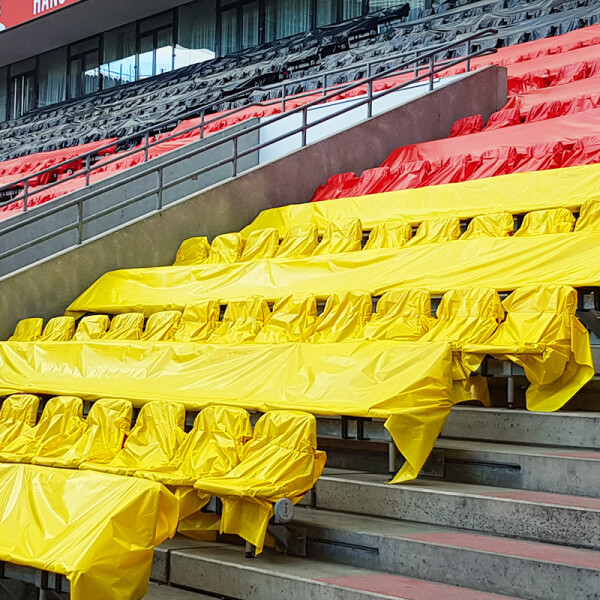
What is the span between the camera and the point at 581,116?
7953 mm

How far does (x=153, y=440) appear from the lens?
4.57m

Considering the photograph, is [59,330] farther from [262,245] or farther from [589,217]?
[589,217]

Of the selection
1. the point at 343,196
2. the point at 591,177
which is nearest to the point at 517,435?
the point at 591,177

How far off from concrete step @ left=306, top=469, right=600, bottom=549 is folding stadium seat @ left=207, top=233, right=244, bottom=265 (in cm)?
340

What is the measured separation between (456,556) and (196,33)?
20.4 meters

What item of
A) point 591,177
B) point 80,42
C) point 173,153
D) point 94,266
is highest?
point 80,42

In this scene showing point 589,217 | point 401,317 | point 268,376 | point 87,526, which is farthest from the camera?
point 589,217

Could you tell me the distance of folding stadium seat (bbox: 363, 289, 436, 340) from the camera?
5074 mm

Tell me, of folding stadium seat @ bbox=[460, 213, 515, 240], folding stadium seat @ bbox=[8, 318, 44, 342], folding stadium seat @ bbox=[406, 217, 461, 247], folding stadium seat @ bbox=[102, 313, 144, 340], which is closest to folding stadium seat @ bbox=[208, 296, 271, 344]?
folding stadium seat @ bbox=[102, 313, 144, 340]

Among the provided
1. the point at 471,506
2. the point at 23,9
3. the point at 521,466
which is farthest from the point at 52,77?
the point at 471,506

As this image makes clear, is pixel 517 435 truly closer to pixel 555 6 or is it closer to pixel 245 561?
pixel 245 561

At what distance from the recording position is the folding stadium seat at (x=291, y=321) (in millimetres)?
5746

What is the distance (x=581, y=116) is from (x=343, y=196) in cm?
214

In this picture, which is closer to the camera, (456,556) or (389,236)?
(456,556)
